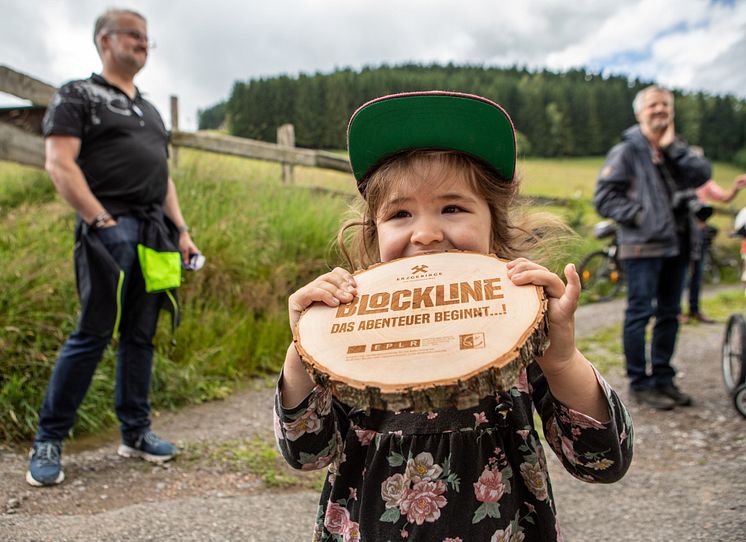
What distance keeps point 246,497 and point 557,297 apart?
80.9 inches

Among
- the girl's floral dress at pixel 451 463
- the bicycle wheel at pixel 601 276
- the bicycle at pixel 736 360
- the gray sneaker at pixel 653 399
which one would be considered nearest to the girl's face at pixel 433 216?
the girl's floral dress at pixel 451 463

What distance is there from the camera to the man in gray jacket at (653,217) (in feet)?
12.0

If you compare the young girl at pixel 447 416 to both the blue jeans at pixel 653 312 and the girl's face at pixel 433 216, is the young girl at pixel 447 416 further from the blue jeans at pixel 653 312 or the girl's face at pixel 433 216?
the blue jeans at pixel 653 312

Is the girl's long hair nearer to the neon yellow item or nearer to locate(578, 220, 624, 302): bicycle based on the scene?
the neon yellow item

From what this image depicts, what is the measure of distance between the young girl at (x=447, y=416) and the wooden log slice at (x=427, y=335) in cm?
6

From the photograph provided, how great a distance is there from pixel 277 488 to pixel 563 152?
1029 inches

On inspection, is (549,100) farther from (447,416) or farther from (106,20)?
(447,416)

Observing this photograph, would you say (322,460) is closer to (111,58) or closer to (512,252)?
Result: (512,252)

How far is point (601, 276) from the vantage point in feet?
27.7

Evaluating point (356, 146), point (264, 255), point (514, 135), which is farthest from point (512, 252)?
point (264, 255)

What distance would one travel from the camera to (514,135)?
1.32m

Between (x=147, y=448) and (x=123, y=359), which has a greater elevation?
(x=123, y=359)

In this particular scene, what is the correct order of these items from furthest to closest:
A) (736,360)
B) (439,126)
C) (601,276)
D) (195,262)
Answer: (601,276), (736,360), (195,262), (439,126)

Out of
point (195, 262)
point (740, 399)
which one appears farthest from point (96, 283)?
point (740, 399)
